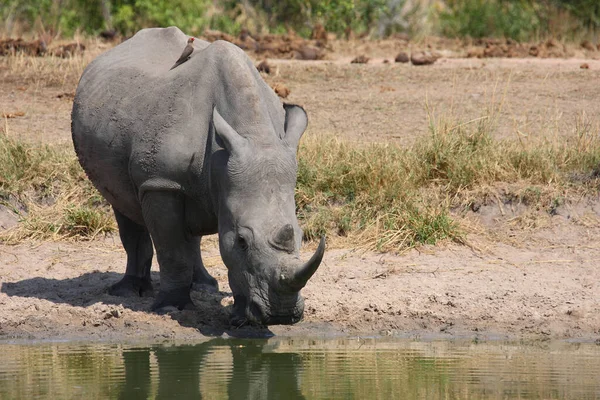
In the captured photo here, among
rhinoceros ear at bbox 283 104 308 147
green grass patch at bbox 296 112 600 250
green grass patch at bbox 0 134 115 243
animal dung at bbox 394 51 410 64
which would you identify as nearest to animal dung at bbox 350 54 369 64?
animal dung at bbox 394 51 410 64

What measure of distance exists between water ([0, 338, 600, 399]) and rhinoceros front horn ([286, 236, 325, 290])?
514 millimetres

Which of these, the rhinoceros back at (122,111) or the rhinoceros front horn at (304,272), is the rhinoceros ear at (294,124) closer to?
the rhinoceros back at (122,111)

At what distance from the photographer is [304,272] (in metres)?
6.16

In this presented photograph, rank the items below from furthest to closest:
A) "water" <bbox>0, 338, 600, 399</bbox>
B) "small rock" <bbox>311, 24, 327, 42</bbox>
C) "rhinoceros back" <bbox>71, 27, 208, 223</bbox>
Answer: "small rock" <bbox>311, 24, 327, 42</bbox> → "rhinoceros back" <bbox>71, 27, 208, 223</bbox> → "water" <bbox>0, 338, 600, 399</bbox>

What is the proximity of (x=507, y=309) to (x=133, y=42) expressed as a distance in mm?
3300

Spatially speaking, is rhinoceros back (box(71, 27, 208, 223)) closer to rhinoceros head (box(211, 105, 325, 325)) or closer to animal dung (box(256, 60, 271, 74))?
rhinoceros head (box(211, 105, 325, 325))

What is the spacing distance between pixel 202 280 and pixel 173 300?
68 cm

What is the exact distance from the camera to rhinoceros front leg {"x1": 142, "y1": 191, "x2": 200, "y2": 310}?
7.08 meters

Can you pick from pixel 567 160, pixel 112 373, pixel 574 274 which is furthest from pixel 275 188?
pixel 567 160

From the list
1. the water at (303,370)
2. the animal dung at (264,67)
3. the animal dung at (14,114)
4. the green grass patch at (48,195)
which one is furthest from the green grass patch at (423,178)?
the animal dung at (264,67)

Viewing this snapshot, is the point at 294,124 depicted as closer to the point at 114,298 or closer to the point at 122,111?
the point at 122,111

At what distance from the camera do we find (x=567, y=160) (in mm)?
9750

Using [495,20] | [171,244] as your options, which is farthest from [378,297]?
[495,20]

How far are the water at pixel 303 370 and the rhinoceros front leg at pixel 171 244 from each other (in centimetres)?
51
